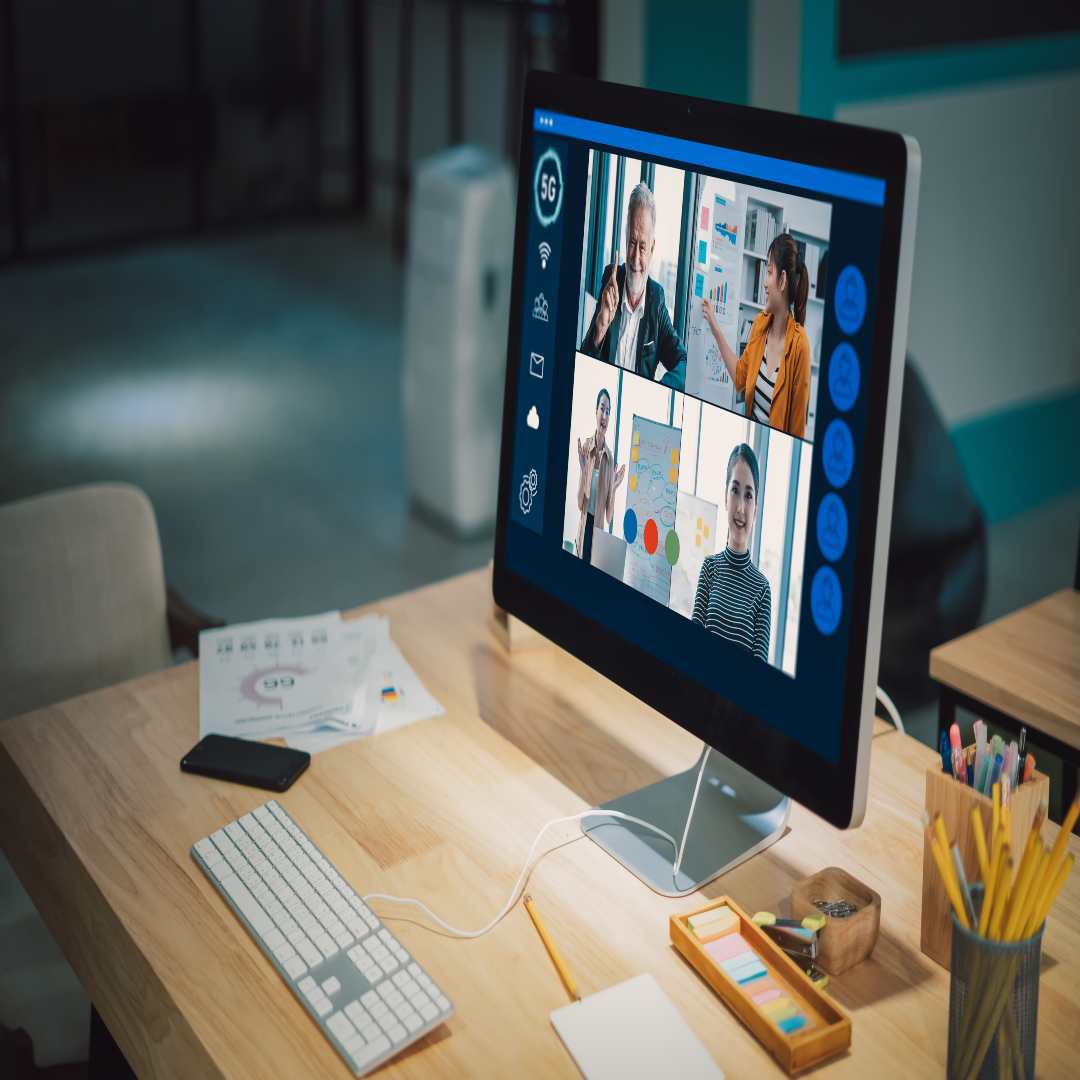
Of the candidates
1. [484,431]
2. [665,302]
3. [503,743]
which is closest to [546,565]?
[503,743]

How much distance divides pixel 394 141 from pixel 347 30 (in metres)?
0.71

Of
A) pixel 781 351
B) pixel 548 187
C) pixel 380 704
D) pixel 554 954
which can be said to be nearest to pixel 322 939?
pixel 554 954

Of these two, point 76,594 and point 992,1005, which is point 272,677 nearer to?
point 76,594

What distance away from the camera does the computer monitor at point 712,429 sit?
1.02m

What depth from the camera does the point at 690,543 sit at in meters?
1.20

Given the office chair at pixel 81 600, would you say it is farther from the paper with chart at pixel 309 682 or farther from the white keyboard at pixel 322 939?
the white keyboard at pixel 322 939

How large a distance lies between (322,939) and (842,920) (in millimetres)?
451

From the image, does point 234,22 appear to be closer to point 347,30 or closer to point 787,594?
point 347,30

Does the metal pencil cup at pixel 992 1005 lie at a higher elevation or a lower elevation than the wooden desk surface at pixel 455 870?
higher

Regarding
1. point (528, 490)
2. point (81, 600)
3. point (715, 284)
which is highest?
point (715, 284)

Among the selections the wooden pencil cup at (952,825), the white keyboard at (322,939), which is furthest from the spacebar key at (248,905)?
the wooden pencil cup at (952,825)

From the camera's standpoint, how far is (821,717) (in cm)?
110

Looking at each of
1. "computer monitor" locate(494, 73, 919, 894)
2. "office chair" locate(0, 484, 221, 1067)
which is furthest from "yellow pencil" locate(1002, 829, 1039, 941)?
"office chair" locate(0, 484, 221, 1067)

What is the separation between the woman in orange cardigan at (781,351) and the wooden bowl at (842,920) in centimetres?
42
